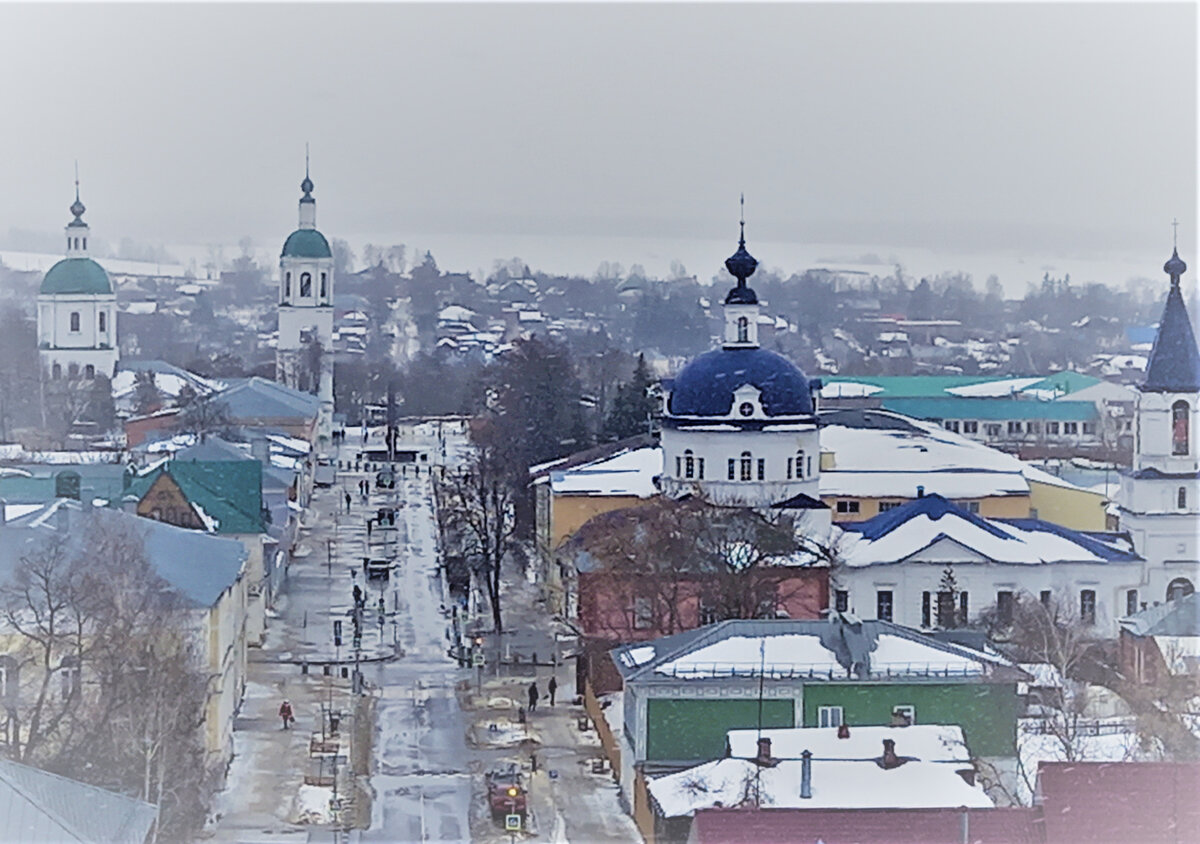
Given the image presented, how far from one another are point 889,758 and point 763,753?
46cm

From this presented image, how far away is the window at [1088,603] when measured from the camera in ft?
47.2

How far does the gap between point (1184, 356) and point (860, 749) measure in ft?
19.7

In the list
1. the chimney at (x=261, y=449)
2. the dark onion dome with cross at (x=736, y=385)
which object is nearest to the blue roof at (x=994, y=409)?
the chimney at (x=261, y=449)

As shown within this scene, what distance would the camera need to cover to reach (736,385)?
50.9 ft

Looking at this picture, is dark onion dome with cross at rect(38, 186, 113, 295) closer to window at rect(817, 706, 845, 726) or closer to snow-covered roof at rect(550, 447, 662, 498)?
snow-covered roof at rect(550, 447, 662, 498)

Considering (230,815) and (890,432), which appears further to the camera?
(890,432)

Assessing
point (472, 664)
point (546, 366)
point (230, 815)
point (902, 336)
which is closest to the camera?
point (230, 815)

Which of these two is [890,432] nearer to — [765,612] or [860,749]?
[765,612]

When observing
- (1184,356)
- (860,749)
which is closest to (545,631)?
(1184,356)

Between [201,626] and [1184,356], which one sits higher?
[1184,356]

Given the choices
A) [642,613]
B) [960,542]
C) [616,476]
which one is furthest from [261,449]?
[642,613]

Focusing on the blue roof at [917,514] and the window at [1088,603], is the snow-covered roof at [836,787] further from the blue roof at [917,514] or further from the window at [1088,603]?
the blue roof at [917,514]

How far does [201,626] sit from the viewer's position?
1105 cm

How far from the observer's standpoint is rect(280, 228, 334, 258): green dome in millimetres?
32531
